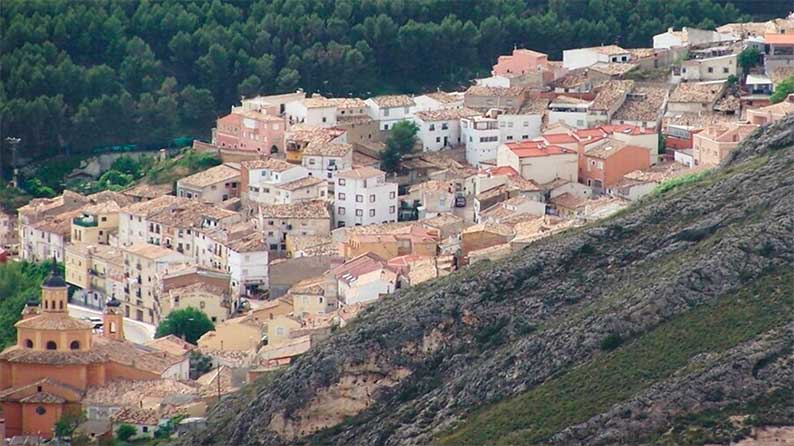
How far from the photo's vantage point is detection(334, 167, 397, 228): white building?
57625 mm

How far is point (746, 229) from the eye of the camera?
4084 cm

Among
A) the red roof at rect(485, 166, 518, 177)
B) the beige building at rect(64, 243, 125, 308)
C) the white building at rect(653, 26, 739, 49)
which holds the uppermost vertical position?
the white building at rect(653, 26, 739, 49)

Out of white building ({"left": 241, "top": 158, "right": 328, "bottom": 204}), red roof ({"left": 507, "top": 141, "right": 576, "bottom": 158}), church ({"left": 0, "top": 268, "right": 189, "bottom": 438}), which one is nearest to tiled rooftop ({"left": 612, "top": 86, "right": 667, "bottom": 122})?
red roof ({"left": 507, "top": 141, "right": 576, "bottom": 158})

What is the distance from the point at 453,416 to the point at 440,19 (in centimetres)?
3580

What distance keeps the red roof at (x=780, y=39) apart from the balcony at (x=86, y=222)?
13371mm

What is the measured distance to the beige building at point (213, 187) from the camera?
60188 millimetres

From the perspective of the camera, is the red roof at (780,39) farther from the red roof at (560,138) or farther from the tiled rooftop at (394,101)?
the tiled rooftop at (394,101)

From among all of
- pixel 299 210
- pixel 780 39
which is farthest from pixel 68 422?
pixel 780 39

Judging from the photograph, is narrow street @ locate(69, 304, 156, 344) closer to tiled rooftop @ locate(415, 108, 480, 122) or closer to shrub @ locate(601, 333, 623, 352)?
tiled rooftop @ locate(415, 108, 480, 122)

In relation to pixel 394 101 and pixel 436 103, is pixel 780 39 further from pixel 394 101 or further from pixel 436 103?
pixel 394 101

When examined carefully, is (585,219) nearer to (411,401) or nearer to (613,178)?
(613,178)

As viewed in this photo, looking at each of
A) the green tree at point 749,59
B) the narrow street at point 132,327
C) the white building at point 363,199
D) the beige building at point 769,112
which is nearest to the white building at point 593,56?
the green tree at point 749,59

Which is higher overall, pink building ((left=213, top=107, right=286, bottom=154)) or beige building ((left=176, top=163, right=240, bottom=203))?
pink building ((left=213, top=107, right=286, bottom=154))

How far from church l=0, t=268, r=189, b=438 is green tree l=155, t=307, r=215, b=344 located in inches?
77.6
